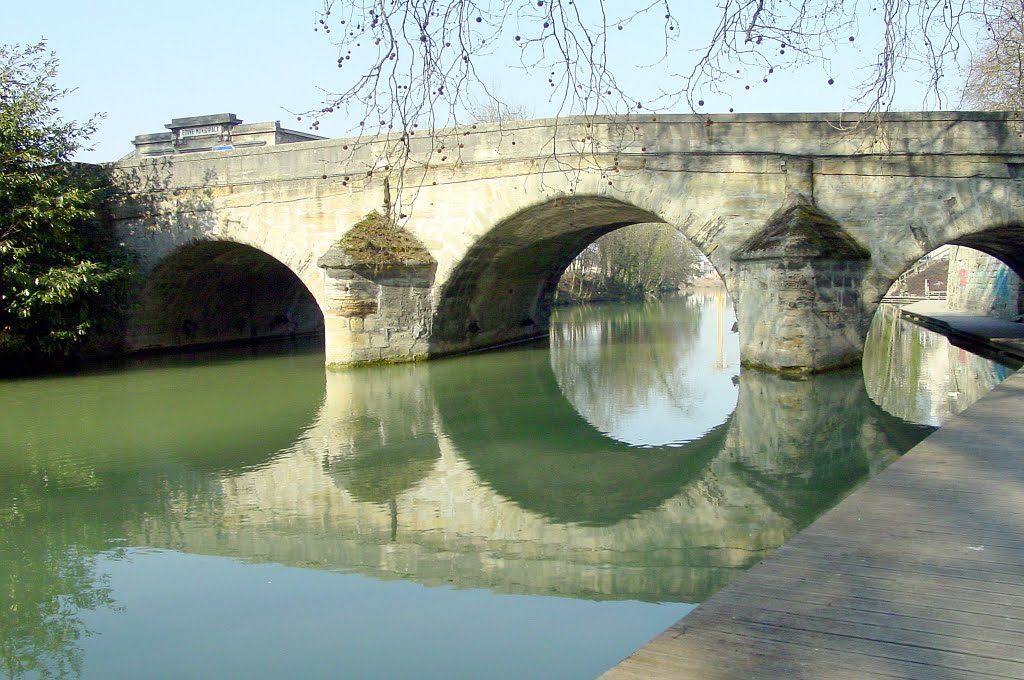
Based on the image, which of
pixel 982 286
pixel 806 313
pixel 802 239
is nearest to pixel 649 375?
pixel 806 313

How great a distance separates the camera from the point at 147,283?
51.0 ft

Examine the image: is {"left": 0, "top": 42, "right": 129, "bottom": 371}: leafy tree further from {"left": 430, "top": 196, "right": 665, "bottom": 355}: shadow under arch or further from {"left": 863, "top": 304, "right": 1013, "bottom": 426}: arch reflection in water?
{"left": 863, "top": 304, "right": 1013, "bottom": 426}: arch reflection in water

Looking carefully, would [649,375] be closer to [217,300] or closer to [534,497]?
[534,497]

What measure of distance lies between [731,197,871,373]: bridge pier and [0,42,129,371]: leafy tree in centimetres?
893

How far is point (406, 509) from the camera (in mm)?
5805

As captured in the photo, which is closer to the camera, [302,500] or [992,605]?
[992,605]

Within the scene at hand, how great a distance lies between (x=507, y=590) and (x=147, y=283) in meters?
12.9

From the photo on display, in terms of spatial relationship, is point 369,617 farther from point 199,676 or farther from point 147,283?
point 147,283

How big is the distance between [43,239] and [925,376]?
1166 cm

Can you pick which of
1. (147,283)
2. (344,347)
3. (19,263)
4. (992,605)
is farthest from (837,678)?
(147,283)

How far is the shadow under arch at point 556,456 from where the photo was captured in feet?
19.3

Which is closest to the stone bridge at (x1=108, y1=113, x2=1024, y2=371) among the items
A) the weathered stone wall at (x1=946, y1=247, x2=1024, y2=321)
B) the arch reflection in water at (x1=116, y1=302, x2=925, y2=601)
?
the arch reflection in water at (x1=116, y1=302, x2=925, y2=601)

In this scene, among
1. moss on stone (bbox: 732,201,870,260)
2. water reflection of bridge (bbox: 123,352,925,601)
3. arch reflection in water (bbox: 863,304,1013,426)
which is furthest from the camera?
moss on stone (bbox: 732,201,870,260)

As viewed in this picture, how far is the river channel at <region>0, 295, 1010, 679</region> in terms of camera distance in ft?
12.3
